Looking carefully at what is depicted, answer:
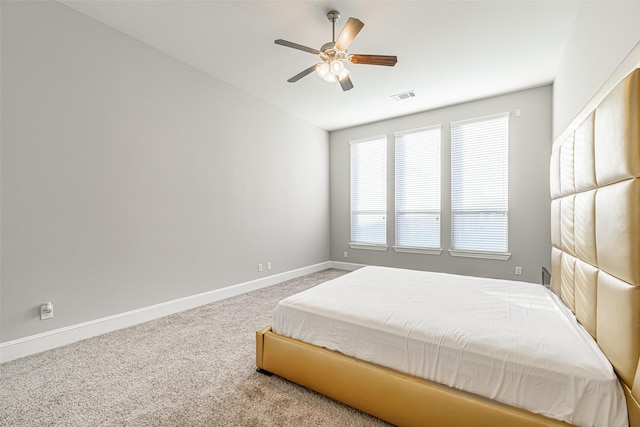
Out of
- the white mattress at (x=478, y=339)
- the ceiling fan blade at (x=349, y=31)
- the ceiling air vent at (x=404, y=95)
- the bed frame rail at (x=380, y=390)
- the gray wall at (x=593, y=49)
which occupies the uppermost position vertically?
the ceiling air vent at (x=404, y=95)

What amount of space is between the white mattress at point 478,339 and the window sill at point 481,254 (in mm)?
2039

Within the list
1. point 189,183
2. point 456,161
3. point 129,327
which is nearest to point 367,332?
point 129,327

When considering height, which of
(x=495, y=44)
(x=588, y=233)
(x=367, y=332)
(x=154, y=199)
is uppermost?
(x=495, y=44)

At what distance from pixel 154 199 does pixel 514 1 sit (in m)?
3.97

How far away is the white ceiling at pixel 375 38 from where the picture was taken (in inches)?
97.8

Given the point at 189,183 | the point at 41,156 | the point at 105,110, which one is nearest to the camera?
the point at 41,156

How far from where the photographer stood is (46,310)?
94.5 inches

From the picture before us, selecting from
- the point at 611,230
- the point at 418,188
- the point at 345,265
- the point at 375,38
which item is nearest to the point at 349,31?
the point at 375,38

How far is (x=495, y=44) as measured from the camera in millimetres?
2977

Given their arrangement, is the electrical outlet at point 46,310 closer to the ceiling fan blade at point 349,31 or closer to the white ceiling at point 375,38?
the white ceiling at point 375,38

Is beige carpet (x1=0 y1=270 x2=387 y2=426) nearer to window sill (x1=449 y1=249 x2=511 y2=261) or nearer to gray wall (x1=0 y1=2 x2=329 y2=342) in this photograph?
gray wall (x1=0 y1=2 x2=329 y2=342)

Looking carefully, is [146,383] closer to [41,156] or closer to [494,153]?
[41,156]

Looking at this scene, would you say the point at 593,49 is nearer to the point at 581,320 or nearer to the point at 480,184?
the point at 581,320

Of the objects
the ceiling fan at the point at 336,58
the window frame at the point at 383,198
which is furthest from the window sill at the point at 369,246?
the ceiling fan at the point at 336,58
